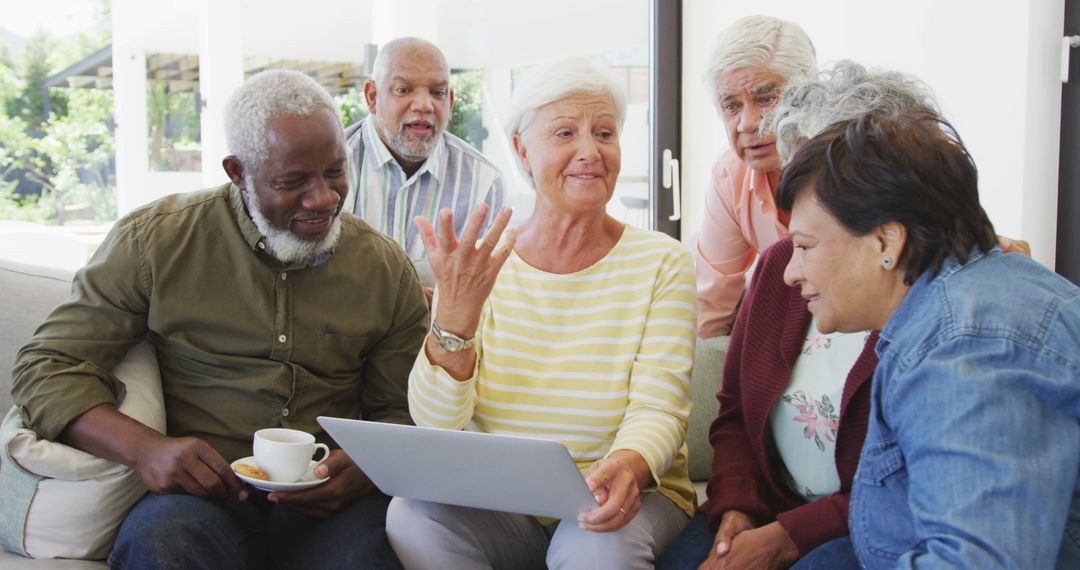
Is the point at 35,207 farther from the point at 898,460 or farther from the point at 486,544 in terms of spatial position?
the point at 898,460

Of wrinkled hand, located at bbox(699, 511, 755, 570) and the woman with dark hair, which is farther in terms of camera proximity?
wrinkled hand, located at bbox(699, 511, 755, 570)

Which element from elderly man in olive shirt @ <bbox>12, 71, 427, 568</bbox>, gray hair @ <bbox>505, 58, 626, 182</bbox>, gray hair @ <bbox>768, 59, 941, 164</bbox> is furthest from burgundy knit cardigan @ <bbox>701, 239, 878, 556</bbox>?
elderly man in olive shirt @ <bbox>12, 71, 427, 568</bbox>

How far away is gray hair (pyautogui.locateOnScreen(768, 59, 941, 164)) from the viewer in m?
1.61

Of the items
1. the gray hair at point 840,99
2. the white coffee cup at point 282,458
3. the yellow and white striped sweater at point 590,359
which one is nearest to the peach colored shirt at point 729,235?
the gray hair at point 840,99

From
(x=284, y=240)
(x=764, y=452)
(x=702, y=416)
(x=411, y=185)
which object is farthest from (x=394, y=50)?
(x=764, y=452)

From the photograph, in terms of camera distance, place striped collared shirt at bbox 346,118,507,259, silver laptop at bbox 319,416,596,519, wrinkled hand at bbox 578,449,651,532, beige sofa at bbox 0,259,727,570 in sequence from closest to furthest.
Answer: silver laptop at bbox 319,416,596,519, wrinkled hand at bbox 578,449,651,532, beige sofa at bbox 0,259,727,570, striped collared shirt at bbox 346,118,507,259

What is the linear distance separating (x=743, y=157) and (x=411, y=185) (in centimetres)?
107

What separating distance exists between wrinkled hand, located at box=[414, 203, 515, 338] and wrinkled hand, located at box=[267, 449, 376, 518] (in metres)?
0.37

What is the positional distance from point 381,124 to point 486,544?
5.62 feet

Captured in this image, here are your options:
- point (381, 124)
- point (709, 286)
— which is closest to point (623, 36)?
point (381, 124)

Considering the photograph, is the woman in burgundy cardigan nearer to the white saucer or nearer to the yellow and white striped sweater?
the yellow and white striped sweater

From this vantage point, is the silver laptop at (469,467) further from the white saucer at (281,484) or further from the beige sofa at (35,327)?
the beige sofa at (35,327)

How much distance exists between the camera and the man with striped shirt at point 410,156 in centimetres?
292

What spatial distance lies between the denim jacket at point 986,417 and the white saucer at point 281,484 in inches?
37.5
